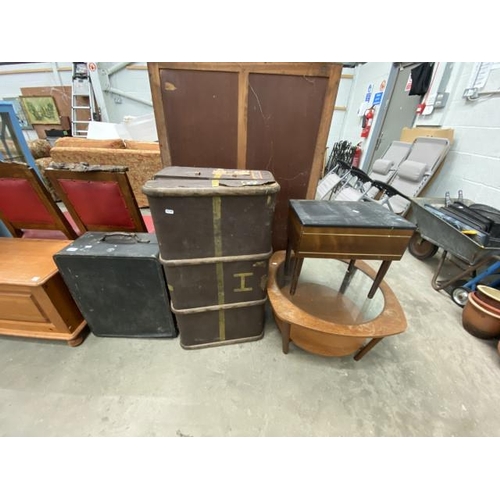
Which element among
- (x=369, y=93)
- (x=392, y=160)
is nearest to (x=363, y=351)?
(x=392, y=160)

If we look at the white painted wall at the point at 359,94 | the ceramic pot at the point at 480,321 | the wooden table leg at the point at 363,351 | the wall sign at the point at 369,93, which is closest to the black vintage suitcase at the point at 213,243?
the wooden table leg at the point at 363,351

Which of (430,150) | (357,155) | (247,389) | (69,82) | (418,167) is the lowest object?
(247,389)

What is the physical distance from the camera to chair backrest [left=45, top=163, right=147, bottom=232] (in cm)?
127

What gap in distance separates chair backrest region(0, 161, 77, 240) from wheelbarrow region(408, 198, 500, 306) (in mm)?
2808

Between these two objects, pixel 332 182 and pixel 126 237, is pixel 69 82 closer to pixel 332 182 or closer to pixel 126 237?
pixel 332 182

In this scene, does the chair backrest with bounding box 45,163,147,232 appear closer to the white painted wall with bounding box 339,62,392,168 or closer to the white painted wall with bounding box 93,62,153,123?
the white painted wall with bounding box 339,62,392,168

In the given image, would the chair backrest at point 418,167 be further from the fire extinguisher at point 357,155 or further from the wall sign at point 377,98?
the fire extinguisher at point 357,155

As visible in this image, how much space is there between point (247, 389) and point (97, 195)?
1.43 meters

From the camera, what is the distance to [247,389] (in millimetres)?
1214

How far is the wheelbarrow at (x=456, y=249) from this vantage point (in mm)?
1576

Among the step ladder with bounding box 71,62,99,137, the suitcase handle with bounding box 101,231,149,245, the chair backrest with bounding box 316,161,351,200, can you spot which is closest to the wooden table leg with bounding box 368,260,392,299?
the suitcase handle with bounding box 101,231,149,245

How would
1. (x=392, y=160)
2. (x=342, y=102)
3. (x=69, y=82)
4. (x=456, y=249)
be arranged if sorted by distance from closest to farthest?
(x=456, y=249), (x=392, y=160), (x=342, y=102), (x=69, y=82)

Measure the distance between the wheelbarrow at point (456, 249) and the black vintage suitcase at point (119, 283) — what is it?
6.90 ft
